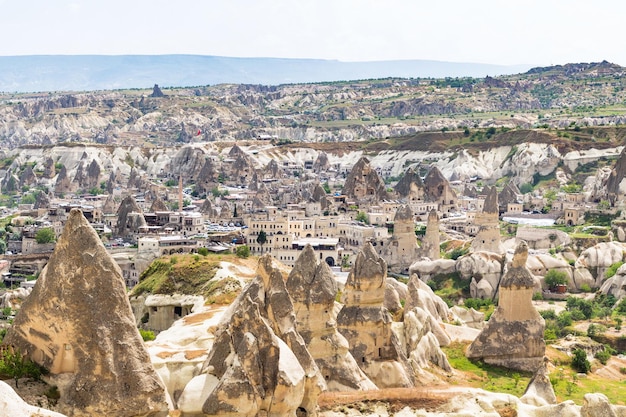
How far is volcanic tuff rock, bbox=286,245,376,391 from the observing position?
26.6 metres

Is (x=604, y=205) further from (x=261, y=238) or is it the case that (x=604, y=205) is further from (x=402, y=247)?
(x=261, y=238)

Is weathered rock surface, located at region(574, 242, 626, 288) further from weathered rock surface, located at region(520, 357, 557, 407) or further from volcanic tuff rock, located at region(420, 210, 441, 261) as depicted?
weathered rock surface, located at region(520, 357, 557, 407)

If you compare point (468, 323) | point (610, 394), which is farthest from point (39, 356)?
point (468, 323)

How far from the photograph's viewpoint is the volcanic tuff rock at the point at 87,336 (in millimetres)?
16719

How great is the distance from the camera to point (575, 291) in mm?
70062

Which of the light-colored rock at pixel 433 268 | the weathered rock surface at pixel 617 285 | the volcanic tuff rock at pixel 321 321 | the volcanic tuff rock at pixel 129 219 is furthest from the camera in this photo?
the volcanic tuff rock at pixel 129 219

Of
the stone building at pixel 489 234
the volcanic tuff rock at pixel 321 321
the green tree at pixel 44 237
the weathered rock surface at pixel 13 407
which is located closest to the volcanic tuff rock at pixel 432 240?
the stone building at pixel 489 234

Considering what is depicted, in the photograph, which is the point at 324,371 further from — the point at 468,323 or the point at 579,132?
the point at 579,132

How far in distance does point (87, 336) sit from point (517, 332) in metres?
26.5

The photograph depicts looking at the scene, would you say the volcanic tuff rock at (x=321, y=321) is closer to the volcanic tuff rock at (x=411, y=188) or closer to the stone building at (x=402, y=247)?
the stone building at (x=402, y=247)

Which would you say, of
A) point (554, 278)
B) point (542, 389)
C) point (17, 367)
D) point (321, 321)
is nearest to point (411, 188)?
point (554, 278)

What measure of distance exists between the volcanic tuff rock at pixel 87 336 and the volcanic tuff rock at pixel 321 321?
31.4ft

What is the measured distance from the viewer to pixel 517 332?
40.5m

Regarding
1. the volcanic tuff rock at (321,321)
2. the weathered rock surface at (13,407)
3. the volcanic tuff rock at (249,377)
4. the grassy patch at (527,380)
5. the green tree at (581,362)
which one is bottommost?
the green tree at (581,362)
